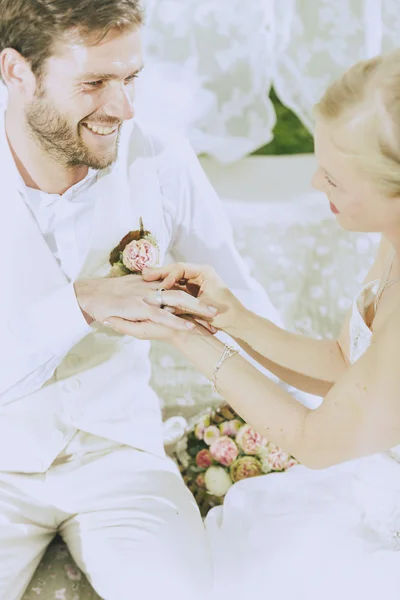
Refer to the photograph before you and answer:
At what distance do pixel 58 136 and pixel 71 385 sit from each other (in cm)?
49

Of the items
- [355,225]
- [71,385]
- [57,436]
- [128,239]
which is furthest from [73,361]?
[355,225]

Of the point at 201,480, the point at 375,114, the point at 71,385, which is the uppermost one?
the point at 375,114

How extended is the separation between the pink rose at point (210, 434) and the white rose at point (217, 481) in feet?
0.21

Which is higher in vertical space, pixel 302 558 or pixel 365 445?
pixel 365 445

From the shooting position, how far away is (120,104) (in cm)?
142

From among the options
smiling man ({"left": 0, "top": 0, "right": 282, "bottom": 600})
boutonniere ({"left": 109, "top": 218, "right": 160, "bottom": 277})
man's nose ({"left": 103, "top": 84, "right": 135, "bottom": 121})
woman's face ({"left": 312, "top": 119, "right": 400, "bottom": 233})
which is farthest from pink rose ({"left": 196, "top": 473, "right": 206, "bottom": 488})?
man's nose ({"left": 103, "top": 84, "right": 135, "bottom": 121})

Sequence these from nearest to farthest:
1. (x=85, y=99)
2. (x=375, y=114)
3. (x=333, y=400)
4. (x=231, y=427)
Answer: (x=375, y=114) → (x=333, y=400) → (x=85, y=99) → (x=231, y=427)

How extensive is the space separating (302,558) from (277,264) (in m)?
0.67

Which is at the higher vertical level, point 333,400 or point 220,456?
point 333,400

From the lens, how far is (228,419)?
1734mm

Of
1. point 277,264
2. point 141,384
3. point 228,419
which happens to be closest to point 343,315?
point 277,264

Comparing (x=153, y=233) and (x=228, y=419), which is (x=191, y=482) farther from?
(x=153, y=233)

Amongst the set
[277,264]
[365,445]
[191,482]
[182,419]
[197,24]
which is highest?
[197,24]

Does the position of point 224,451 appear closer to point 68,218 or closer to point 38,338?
point 38,338
